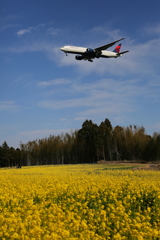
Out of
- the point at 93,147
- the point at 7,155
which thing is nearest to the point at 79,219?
the point at 93,147

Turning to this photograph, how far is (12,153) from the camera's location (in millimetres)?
68750

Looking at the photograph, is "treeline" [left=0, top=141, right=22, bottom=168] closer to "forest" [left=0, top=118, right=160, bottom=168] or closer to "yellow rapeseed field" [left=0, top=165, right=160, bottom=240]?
"forest" [left=0, top=118, right=160, bottom=168]

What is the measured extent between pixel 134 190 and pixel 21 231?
17.3ft

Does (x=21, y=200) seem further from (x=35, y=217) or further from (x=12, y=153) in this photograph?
(x=12, y=153)

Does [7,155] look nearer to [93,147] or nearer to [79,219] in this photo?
[93,147]

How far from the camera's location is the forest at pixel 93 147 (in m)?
51.6

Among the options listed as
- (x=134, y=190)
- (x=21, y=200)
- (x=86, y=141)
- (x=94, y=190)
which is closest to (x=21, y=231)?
(x=21, y=200)

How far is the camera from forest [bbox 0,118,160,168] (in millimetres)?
51619

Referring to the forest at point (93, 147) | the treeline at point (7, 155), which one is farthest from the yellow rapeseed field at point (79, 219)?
the treeline at point (7, 155)

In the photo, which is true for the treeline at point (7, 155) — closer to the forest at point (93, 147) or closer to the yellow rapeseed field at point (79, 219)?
the forest at point (93, 147)

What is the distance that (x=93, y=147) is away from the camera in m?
58.6

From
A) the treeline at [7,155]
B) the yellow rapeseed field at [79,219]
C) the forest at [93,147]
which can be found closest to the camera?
the yellow rapeseed field at [79,219]

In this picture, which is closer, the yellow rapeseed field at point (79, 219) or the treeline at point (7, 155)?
the yellow rapeseed field at point (79, 219)

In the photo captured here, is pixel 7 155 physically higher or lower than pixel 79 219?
higher
